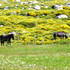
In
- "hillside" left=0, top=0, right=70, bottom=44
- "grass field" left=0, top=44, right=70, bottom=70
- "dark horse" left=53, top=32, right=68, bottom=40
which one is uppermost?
"grass field" left=0, top=44, right=70, bottom=70

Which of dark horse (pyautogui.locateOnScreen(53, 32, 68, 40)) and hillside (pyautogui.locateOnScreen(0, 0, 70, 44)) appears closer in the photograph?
dark horse (pyautogui.locateOnScreen(53, 32, 68, 40))

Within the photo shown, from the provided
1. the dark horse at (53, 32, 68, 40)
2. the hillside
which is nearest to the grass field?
the dark horse at (53, 32, 68, 40)

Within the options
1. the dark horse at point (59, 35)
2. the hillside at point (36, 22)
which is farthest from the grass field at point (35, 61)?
the hillside at point (36, 22)

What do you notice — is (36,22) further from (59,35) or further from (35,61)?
(35,61)

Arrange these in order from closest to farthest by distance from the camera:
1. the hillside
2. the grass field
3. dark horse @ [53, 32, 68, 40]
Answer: the grass field
dark horse @ [53, 32, 68, 40]
the hillside

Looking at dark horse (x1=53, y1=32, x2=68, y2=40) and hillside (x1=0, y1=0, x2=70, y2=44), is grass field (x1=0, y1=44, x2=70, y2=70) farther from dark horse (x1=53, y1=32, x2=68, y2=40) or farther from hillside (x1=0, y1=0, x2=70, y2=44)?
hillside (x1=0, y1=0, x2=70, y2=44)

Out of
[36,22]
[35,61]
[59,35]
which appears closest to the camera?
[35,61]

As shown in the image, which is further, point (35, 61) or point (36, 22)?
point (36, 22)

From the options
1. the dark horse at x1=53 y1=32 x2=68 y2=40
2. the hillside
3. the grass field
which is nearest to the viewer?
the grass field

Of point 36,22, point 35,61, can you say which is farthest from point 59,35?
point 35,61

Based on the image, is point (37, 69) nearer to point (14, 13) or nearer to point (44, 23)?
point (44, 23)

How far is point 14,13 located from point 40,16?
13.1 meters

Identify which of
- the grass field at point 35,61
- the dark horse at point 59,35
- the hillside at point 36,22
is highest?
the grass field at point 35,61

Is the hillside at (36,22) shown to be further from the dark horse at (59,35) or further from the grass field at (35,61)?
the grass field at (35,61)
